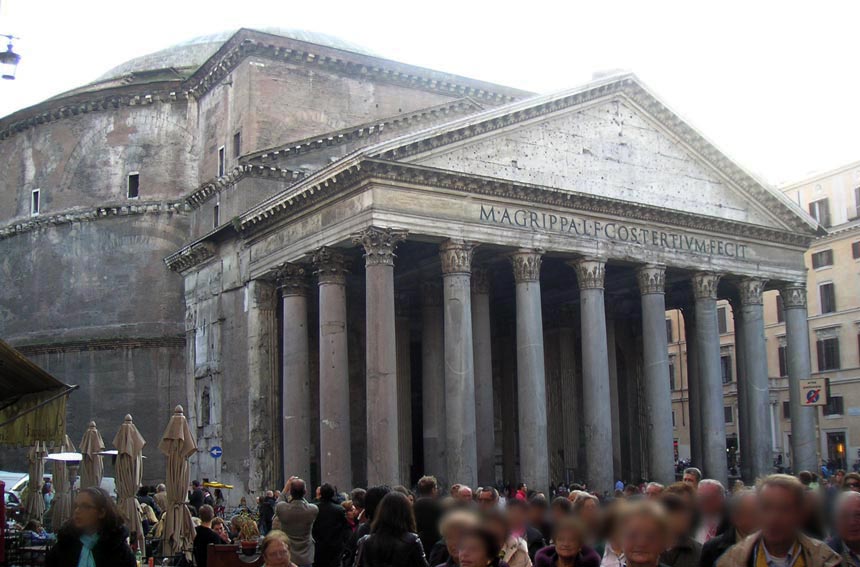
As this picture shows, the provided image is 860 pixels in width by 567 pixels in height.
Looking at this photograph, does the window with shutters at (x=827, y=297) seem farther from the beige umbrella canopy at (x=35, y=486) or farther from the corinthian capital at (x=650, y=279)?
the beige umbrella canopy at (x=35, y=486)

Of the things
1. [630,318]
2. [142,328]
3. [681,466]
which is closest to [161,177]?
[142,328]

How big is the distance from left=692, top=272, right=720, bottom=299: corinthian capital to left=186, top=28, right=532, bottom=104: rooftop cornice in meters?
8.67

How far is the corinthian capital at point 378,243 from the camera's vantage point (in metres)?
19.7

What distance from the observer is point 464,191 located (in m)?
20.9

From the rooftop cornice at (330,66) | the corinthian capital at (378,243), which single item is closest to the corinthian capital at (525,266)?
the corinthian capital at (378,243)

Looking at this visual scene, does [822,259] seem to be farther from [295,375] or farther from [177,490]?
[177,490]

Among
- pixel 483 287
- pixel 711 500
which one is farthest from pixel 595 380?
pixel 711 500

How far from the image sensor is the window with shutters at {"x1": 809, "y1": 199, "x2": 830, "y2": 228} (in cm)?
3838

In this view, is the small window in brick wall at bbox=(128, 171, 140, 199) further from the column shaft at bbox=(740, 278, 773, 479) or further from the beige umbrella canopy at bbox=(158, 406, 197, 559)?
the column shaft at bbox=(740, 278, 773, 479)

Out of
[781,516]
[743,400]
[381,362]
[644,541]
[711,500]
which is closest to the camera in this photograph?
[644,541]

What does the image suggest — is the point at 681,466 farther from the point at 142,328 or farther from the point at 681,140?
the point at 142,328

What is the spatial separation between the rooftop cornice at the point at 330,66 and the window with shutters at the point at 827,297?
15.4 m

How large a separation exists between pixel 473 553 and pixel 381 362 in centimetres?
1470

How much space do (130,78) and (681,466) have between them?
21364mm
